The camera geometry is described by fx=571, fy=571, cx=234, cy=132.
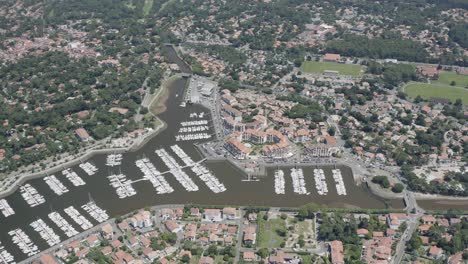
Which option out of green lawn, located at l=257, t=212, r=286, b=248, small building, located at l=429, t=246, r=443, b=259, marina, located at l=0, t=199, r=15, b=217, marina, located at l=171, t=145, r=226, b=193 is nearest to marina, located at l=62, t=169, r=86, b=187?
marina, located at l=0, t=199, r=15, b=217

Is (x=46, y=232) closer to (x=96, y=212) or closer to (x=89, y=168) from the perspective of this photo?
(x=96, y=212)

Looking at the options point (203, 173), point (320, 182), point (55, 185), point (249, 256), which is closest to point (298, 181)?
point (320, 182)

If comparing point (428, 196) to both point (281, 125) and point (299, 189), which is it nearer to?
point (299, 189)

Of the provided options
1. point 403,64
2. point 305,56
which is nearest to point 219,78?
point 305,56

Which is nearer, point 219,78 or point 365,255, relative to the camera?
point 365,255

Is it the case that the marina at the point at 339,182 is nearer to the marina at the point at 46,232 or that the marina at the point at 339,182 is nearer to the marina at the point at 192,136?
the marina at the point at 192,136
